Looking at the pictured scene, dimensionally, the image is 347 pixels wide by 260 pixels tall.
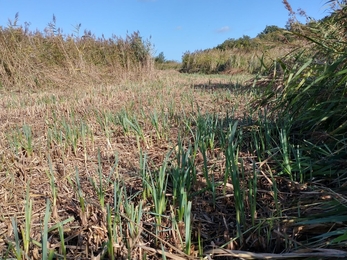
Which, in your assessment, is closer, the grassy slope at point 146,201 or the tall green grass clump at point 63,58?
the grassy slope at point 146,201

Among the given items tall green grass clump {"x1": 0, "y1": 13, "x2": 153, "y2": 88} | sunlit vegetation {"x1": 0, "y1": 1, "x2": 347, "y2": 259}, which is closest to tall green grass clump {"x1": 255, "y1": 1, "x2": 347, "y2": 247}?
sunlit vegetation {"x1": 0, "y1": 1, "x2": 347, "y2": 259}

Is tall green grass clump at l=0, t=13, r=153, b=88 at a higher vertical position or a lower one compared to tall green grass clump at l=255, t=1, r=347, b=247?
higher

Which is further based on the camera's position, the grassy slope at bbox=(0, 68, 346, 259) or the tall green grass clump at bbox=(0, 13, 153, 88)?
the tall green grass clump at bbox=(0, 13, 153, 88)

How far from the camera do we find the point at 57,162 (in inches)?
65.3

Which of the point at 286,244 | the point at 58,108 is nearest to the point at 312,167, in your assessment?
the point at 286,244

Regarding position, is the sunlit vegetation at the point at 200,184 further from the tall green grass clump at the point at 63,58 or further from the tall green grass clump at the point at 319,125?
the tall green grass clump at the point at 63,58

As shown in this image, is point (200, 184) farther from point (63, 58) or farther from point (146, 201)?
point (63, 58)

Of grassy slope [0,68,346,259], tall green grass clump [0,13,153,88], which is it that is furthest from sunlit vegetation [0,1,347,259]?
tall green grass clump [0,13,153,88]

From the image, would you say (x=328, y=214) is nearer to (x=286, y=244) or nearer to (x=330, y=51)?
(x=286, y=244)

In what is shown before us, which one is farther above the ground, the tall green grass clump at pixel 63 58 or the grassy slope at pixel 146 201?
the tall green grass clump at pixel 63 58

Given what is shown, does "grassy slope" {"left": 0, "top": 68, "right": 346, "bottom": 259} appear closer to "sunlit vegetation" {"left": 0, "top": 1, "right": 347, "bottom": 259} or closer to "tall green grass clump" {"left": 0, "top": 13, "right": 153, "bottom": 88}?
"sunlit vegetation" {"left": 0, "top": 1, "right": 347, "bottom": 259}

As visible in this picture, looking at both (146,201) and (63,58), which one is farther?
(63,58)

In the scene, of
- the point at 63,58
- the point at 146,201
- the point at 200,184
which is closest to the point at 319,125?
the point at 200,184

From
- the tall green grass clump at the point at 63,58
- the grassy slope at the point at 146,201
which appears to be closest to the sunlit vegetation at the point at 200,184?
the grassy slope at the point at 146,201
